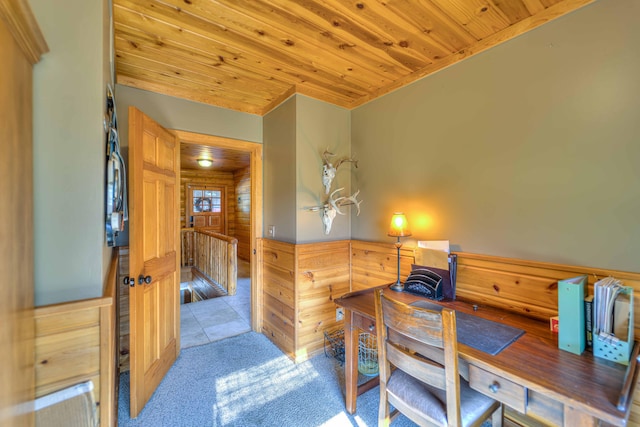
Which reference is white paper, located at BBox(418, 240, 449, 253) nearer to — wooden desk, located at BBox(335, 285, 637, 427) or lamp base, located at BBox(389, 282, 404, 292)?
lamp base, located at BBox(389, 282, 404, 292)

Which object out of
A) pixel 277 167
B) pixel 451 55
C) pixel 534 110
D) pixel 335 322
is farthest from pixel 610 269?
pixel 277 167

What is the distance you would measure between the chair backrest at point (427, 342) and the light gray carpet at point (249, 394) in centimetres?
78

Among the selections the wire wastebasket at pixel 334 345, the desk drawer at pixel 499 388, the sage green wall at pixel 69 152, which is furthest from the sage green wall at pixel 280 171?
the desk drawer at pixel 499 388

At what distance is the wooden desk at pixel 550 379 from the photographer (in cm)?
88

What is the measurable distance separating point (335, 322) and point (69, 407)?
205 cm

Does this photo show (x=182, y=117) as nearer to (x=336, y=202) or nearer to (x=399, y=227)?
(x=336, y=202)

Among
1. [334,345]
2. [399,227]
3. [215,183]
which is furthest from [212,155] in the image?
[399,227]

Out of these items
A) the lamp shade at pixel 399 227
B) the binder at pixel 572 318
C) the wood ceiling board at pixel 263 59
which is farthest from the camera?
the lamp shade at pixel 399 227

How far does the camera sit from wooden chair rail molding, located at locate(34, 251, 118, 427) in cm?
109

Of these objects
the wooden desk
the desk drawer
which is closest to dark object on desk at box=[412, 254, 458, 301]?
the wooden desk

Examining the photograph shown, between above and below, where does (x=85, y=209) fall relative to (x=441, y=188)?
below

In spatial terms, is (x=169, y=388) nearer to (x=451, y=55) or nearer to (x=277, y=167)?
(x=277, y=167)

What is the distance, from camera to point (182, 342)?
2.82m

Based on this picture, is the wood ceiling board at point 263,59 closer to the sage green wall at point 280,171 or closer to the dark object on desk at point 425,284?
the sage green wall at point 280,171
